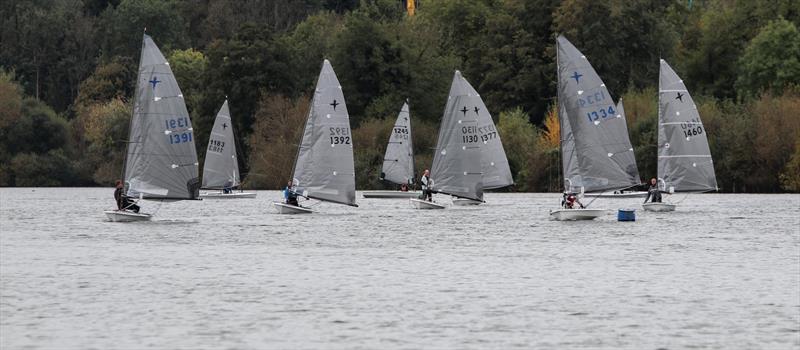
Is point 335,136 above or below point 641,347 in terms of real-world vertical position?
above

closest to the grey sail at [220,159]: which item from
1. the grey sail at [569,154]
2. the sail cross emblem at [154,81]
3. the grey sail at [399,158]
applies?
the grey sail at [399,158]

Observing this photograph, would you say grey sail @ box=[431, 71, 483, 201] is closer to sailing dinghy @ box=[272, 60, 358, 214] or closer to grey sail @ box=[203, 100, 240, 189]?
sailing dinghy @ box=[272, 60, 358, 214]

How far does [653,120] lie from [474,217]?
43.1 metres

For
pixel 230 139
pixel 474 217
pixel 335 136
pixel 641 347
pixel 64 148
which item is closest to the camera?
pixel 641 347

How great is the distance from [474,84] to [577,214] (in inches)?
2947

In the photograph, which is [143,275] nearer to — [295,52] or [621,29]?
[621,29]

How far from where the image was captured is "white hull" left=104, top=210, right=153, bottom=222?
6450 cm

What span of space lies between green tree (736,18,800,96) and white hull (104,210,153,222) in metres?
69.0

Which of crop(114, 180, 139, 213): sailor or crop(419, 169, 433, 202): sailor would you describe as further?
crop(419, 169, 433, 202): sailor

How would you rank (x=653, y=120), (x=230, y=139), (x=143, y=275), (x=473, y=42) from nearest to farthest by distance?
(x=143, y=275) < (x=230, y=139) < (x=653, y=120) < (x=473, y=42)

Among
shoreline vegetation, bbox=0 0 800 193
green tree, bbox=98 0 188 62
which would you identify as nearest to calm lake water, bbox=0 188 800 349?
shoreline vegetation, bbox=0 0 800 193

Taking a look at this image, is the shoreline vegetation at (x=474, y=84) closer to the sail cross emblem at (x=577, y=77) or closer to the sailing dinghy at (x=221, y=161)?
the sailing dinghy at (x=221, y=161)

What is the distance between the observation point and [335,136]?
232ft

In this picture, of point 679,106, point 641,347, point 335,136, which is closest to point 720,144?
point 679,106
